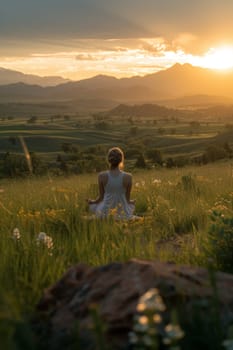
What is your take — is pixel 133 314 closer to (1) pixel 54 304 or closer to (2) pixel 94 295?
(2) pixel 94 295

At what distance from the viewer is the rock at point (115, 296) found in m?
2.15

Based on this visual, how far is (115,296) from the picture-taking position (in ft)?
7.54

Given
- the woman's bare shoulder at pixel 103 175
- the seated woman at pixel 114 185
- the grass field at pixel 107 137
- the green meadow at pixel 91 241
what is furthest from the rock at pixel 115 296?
the grass field at pixel 107 137

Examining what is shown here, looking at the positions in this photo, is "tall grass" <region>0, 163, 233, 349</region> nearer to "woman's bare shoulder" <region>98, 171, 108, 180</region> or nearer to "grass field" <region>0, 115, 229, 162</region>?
"woman's bare shoulder" <region>98, 171, 108, 180</region>

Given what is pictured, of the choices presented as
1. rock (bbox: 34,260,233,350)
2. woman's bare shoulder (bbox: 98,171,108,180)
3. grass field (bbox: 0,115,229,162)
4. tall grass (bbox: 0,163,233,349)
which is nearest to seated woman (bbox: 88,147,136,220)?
woman's bare shoulder (bbox: 98,171,108,180)

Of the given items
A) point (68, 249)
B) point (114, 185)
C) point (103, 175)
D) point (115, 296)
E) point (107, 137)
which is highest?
point (115, 296)

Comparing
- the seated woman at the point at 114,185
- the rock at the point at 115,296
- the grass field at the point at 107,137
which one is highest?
the rock at the point at 115,296

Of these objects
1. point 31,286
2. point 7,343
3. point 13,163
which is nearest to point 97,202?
point 31,286

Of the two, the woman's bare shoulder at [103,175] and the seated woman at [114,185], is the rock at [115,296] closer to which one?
the seated woman at [114,185]

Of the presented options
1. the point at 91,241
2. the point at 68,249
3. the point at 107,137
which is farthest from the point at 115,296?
the point at 107,137

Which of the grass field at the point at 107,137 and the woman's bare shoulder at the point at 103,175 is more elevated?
the woman's bare shoulder at the point at 103,175

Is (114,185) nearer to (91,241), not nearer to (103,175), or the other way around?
(103,175)

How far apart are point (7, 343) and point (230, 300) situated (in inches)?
46.9

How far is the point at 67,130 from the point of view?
146 meters
